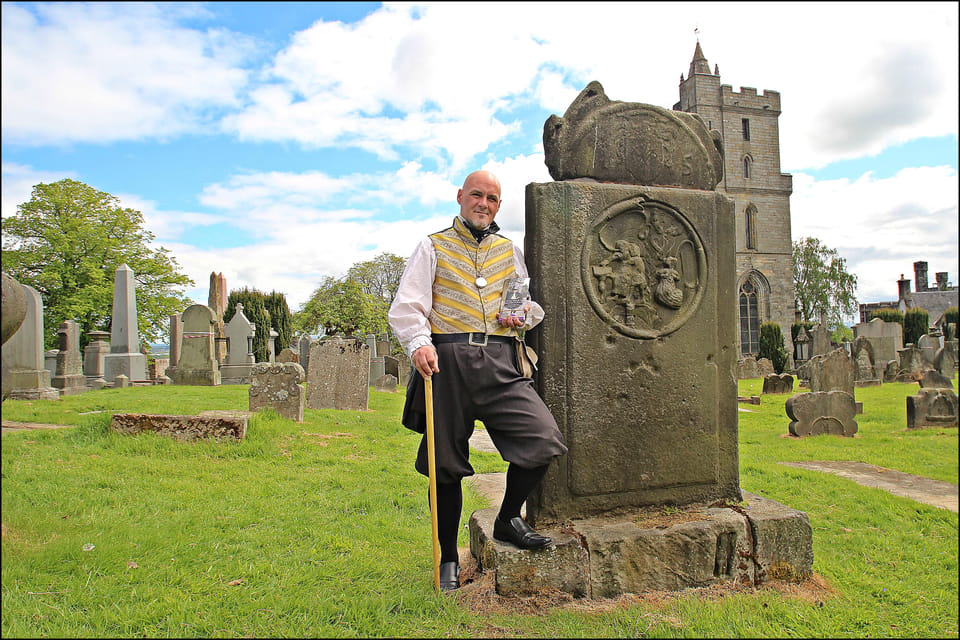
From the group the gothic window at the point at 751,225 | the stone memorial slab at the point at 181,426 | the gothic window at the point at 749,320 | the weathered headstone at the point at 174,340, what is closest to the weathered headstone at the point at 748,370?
the gothic window at the point at 749,320

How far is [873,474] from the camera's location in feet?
19.8

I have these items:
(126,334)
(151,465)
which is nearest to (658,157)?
(151,465)

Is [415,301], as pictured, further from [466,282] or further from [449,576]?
[449,576]

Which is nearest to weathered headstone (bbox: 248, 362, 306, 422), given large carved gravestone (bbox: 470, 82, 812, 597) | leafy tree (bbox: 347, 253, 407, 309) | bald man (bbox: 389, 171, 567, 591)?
large carved gravestone (bbox: 470, 82, 812, 597)

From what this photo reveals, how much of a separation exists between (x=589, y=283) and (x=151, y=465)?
14.6 feet

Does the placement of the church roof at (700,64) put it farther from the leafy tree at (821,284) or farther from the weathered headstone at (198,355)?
the weathered headstone at (198,355)

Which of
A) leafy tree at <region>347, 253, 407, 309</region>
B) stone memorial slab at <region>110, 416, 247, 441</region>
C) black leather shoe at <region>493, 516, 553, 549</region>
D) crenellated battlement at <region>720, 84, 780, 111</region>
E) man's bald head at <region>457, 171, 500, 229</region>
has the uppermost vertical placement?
crenellated battlement at <region>720, 84, 780, 111</region>

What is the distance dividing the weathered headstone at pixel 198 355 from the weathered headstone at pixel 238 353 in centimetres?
139

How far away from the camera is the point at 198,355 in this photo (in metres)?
16.0

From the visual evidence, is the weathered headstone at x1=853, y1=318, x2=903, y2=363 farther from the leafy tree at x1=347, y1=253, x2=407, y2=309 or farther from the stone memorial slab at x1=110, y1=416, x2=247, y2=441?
the leafy tree at x1=347, y1=253, x2=407, y2=309

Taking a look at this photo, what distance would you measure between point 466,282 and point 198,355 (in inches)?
589

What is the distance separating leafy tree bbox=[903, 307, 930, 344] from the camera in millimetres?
28797

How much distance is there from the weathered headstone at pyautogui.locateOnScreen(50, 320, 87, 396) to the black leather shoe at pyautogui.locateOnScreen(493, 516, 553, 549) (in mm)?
14004

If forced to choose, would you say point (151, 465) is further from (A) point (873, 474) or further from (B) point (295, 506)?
(A) point (873, 474)
